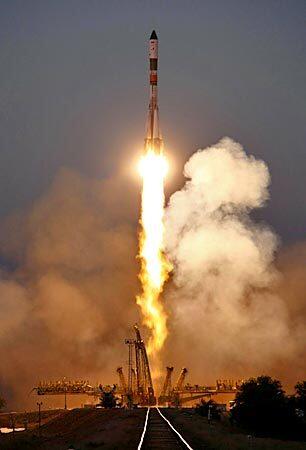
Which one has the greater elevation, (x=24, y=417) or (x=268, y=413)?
(x=24, y=417)

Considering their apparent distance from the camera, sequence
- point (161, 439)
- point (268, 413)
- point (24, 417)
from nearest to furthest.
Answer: point (161, 439) → point (268, 413) → point (24, 417)

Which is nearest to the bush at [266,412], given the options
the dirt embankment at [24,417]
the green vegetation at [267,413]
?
the green vegetation at [267,413]

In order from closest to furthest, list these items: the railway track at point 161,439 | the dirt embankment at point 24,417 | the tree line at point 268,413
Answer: the railway track at point 161,439
the tree line at point 268,413
the dirt embankment at point 24,417

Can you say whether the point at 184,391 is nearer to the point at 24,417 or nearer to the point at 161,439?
the point at 24,417

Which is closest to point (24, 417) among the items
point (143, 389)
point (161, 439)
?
point (143, 389)

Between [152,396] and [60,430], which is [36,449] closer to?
[60,430]

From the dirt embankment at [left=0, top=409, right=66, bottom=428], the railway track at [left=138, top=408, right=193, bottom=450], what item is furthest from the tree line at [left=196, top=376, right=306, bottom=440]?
the dirt embankment at [left=0, top=409, right=66, bottom=428]

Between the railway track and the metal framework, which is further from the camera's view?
the metal framework

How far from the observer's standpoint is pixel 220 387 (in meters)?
194

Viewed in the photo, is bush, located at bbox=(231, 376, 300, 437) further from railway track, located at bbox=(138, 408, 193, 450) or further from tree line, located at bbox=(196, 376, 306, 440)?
railway track, located at bbox=(138, 408, 193, 450)

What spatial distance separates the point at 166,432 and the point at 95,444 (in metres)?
8.82

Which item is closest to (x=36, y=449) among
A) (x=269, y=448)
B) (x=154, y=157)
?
(x=269, y=448)

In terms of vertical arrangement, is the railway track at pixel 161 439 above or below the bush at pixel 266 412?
below

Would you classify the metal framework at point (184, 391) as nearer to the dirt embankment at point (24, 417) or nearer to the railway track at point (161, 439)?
the dirt embankment at point (24, 417)
